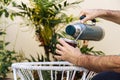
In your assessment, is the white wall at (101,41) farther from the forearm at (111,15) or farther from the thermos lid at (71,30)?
the thermos lid at (71,30)

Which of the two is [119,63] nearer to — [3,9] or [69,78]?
[69,78]

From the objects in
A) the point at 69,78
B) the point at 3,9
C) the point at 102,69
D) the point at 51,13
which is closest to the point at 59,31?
the point at 51,13

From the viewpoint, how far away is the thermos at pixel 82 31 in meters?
1.20

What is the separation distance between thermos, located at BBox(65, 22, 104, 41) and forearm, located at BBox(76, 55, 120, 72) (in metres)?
0.08

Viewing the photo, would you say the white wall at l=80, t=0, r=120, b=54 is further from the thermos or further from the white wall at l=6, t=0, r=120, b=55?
the thermos

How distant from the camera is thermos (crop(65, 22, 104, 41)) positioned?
3.94 ft

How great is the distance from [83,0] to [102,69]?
1550mm

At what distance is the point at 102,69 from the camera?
1.18 meters

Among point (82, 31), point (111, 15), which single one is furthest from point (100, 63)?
point (111, 15)

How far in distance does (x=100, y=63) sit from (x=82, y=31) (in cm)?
14

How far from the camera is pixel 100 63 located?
1163 mm

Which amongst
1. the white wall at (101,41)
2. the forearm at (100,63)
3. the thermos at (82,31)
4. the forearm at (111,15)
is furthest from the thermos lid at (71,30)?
the white wall at (101,41)

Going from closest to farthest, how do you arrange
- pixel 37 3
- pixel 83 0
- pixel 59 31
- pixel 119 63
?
1. pixel 119 63
2. pixel 37 3
3. pixel 59 31
4. pixel 83 0

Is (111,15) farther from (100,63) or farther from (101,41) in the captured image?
(101,41)
